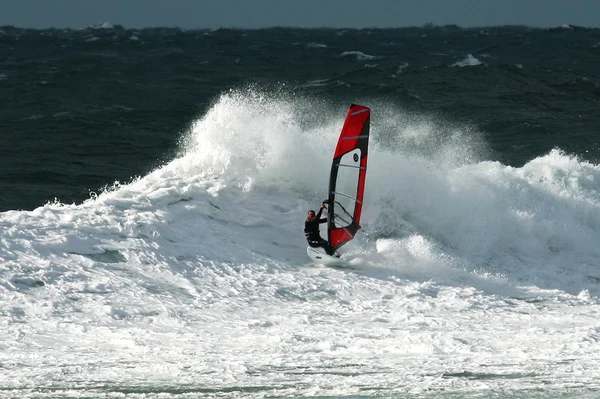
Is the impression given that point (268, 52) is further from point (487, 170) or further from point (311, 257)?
point (311, 257)

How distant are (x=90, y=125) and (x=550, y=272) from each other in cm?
1612

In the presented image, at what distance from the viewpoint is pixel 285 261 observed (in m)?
13.5

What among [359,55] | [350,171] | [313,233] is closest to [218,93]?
[359,55]

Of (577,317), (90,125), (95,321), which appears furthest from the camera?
(90,125)

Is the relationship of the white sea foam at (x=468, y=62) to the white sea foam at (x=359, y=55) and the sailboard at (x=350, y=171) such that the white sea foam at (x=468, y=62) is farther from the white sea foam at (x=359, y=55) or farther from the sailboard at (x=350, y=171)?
the sailboard at (x=350, y=171)

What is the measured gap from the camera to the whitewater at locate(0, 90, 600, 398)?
9.01m

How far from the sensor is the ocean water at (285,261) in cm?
912

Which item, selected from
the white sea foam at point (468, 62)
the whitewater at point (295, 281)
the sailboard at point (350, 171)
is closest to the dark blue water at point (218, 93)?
the white sea foam at point (468, 62)

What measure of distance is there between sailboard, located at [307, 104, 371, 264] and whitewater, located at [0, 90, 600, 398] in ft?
1.64

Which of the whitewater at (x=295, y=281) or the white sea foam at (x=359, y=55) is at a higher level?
the white sea foam at (x=359, y=55)

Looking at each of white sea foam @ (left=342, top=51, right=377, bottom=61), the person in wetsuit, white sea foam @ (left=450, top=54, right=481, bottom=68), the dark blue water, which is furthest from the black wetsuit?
white sea foam @ (left=342, top=51, right=377, bottom=61)

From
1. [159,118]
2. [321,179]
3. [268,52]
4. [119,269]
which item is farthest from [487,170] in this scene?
[268,52]

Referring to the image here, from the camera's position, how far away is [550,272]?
1373 centimetres

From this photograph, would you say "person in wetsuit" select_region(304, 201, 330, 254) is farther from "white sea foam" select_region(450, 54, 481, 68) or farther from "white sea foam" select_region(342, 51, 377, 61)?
"white sea foam" select_region(342, 51, 377, 61)
